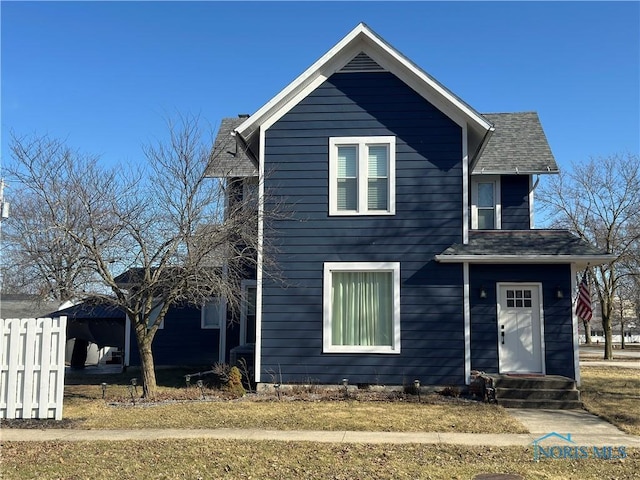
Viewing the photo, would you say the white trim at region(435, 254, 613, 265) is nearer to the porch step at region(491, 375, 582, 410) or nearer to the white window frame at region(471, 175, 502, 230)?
the porch step at region(491, 375, 582, 410)

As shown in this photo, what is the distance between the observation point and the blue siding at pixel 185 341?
19094mm

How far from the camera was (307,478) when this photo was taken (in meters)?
6.68

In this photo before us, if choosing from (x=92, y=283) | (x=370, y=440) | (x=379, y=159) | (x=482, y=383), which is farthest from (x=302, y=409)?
(x=379, y=159)

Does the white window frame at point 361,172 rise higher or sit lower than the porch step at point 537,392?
higher

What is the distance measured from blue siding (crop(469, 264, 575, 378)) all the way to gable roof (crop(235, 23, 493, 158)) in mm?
3294

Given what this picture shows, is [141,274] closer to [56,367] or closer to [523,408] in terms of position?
[56,367]

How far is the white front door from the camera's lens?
44.7 feet

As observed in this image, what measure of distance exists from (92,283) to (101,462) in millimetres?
5442

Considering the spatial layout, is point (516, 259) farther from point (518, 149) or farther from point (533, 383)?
point (518, 149)

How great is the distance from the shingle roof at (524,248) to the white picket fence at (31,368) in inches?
323

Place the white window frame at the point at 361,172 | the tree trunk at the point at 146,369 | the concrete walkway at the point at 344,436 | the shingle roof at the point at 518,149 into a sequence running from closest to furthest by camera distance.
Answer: the concrete walkway at the point at 344,436 < the tree trunk at the point at 146,369 < the white window frame at the point at 361,172 < the shingle roof at the point at 518,149

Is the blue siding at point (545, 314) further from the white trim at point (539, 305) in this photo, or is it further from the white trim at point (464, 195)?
the white trim at point (464, 195)

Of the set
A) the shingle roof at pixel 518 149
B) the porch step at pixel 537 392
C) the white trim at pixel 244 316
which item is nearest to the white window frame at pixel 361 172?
the shingle roof at pixel 518 149

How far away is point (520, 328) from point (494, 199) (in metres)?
5.29
